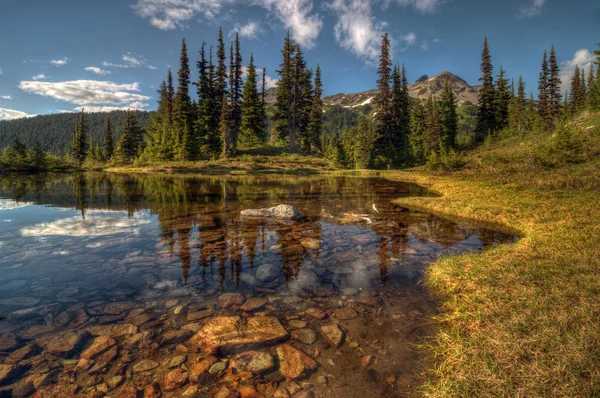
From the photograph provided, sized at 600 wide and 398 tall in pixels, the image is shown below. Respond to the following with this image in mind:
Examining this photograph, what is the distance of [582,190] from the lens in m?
14.1

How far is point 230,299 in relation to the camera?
19.3ft

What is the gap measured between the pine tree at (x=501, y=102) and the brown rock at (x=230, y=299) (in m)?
69.5

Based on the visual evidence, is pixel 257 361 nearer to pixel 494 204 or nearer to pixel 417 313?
pixel 417 313

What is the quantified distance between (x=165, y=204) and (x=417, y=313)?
16009 mm

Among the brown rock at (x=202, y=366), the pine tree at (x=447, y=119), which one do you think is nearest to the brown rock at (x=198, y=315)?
the brown rock at (x=202, y=366)

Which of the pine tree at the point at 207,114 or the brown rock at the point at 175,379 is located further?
the pine tree at the point at 207,114

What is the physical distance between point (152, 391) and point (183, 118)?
57.6 m

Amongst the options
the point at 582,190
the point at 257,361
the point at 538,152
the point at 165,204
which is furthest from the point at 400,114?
the point at 257,361

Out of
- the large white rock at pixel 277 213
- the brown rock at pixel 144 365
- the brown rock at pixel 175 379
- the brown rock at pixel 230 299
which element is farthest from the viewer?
the large white rock at pixel 277 213

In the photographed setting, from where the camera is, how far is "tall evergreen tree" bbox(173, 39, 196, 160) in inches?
2053

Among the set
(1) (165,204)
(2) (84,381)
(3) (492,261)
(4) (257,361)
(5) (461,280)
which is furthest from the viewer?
(1) (165,204)

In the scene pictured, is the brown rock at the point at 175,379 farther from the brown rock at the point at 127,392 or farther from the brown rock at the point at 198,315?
the brown rock at the point at 198,315

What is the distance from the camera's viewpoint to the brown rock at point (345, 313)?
5230 mm

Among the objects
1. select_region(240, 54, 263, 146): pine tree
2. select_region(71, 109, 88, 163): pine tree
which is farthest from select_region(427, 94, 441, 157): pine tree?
select_region(71, 109, 88, 163): pine tree
